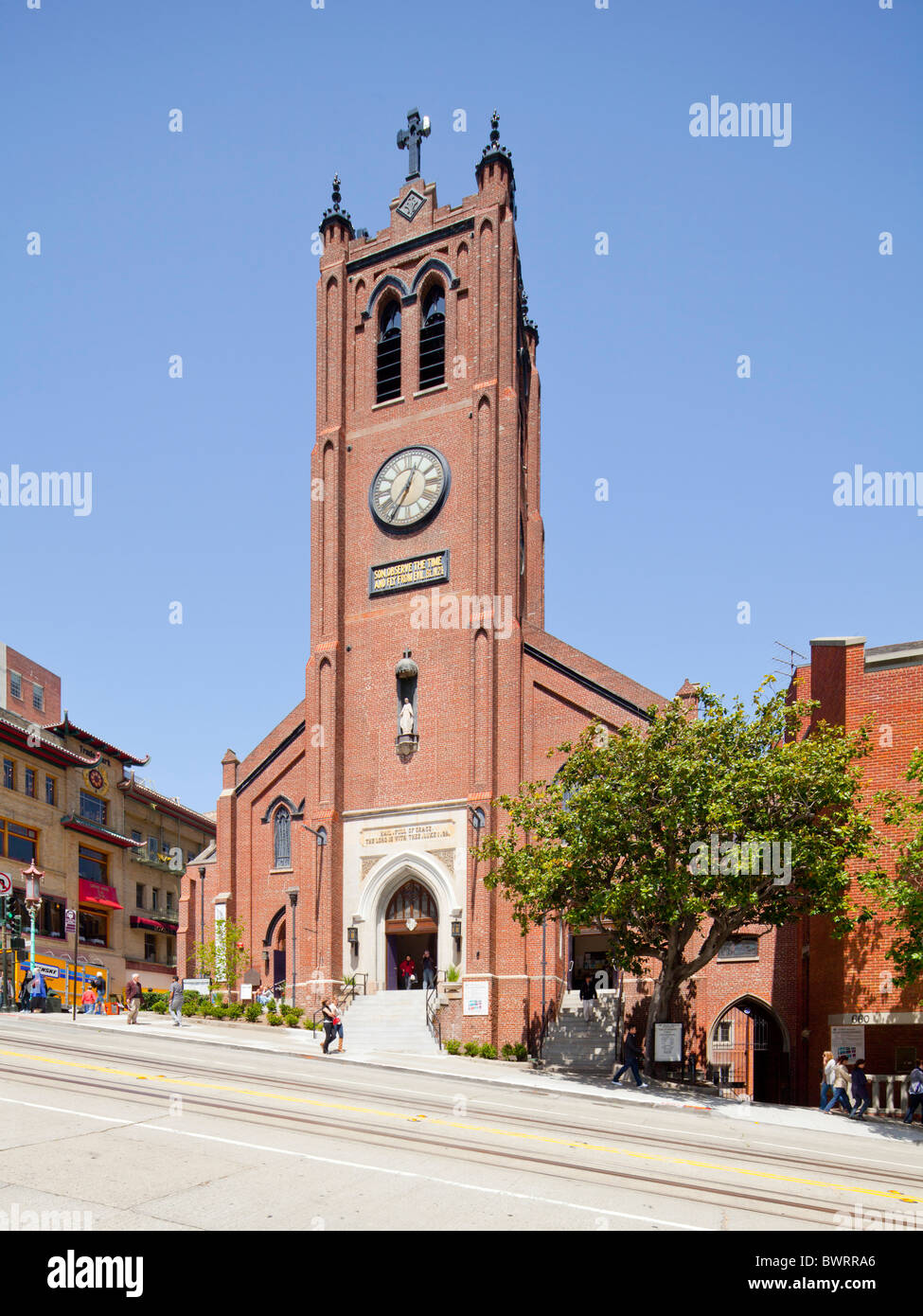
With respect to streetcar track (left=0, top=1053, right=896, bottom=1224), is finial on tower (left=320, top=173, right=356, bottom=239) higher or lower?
higher

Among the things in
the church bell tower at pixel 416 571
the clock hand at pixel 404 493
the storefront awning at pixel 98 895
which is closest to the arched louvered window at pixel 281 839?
the church bell tower at pixel 416 571

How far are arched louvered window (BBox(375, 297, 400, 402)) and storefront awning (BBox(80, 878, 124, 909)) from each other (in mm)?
27953

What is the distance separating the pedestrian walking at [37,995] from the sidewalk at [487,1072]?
150 cm

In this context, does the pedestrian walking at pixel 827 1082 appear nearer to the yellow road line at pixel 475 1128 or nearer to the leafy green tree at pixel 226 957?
the yellow road line at pixel 475 1128

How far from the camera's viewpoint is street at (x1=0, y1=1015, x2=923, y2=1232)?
40.6ft

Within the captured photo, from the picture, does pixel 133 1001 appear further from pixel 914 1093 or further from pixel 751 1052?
pixel 751 1052

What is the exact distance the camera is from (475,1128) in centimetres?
1877

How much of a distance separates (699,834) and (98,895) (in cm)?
3852

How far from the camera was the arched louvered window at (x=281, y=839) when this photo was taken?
4250 cm

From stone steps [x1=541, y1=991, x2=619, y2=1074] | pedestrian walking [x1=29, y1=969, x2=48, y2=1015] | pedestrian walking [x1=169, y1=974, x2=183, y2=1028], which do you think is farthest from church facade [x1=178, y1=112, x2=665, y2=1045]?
pedestrian walking [x1=29, y1=969, x2=48, y2=1015]

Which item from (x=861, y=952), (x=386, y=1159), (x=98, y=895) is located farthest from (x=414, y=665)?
(x=98, y=895)

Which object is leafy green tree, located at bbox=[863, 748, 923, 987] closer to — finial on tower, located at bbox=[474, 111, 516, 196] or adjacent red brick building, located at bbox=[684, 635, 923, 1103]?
adjacent red brick building, located at bbox=[684, 635, 923, 1103]

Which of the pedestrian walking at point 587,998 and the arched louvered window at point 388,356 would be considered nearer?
the pedestrian walking at point 587,998
